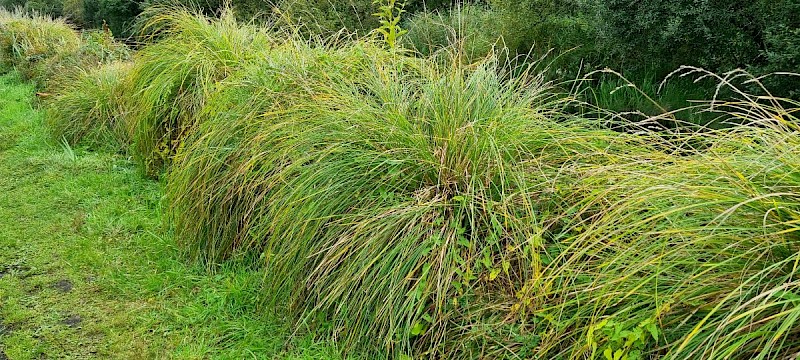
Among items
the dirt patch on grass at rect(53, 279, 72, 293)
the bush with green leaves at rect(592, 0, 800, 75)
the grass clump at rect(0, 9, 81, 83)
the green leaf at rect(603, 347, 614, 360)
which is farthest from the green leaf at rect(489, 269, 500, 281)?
the grass clump at rect(0, 9, 81, 83)

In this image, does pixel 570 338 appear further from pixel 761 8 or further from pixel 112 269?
pixel 761 8

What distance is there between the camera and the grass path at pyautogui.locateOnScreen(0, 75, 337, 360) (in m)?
2.78

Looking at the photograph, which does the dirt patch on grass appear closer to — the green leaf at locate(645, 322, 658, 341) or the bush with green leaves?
the green leaf at locate(645, 322, 658, 341)

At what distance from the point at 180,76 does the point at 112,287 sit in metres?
1.78

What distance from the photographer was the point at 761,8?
16.2 feet

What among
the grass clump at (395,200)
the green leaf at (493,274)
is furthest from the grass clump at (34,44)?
the green leaf at (493,274)

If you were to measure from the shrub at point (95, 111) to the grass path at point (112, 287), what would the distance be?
81 cm

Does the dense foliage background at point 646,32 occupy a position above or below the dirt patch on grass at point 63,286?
above

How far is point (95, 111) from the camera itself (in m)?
5.80

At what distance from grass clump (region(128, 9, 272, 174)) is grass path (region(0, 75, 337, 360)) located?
0.36 metres

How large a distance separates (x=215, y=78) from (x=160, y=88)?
467 mm

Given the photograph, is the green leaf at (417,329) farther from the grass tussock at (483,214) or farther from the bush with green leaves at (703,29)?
the bush with green leaves at (703,29)

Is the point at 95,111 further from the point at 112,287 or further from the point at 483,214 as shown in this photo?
the point at 483,214

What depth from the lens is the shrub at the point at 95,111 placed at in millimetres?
5562
